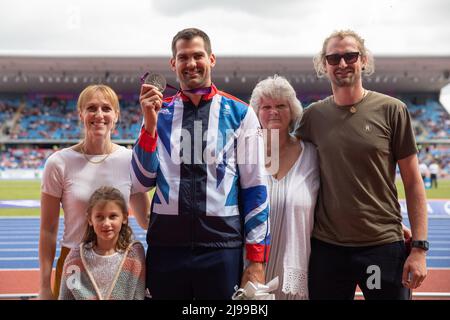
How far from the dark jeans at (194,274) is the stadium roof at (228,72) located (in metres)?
17.6

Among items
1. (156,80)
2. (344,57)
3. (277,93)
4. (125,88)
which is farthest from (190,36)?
(125,88)

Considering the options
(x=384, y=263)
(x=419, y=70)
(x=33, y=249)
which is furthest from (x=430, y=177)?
(x=384, y=263)

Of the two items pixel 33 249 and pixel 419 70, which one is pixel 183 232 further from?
pixel 419 70

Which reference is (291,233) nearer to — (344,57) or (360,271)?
(360,271)

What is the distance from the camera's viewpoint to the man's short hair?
1.87 m

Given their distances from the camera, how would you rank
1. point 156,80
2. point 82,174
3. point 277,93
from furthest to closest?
point 277,93 → point 82,174 → point 156,80

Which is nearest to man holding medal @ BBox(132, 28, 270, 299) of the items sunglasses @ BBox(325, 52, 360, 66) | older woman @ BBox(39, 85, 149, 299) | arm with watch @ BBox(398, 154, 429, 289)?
older woman @ BBox(39, 85, 149, 299)

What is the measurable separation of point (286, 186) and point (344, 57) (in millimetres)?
717

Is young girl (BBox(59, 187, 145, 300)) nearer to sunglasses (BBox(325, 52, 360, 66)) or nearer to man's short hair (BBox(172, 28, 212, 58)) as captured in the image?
man's short hair (BBox(172, 28, 212, 58))

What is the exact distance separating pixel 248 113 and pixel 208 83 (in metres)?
0.23

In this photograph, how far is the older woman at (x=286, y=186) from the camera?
2.09m

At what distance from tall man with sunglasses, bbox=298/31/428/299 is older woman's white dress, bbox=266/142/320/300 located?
7 cm

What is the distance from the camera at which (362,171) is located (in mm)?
2086
